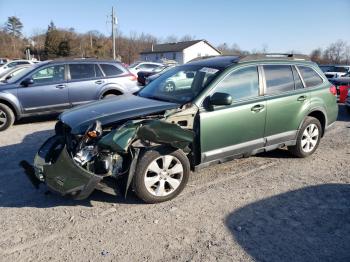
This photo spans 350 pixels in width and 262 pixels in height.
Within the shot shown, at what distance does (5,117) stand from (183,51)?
6206 cm

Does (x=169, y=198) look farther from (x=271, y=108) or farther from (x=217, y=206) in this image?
(x=271, y=108)

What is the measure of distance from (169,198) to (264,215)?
3.80 ft

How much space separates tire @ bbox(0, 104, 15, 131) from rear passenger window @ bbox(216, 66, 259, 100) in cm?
585

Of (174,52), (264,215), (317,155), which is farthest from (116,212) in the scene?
(174,52)

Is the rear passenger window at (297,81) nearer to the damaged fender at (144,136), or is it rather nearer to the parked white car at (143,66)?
the damaged fender at (144,136)

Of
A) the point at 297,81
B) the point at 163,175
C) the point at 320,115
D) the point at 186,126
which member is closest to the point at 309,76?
the point at 297,81

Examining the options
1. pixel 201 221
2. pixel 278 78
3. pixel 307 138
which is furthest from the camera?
pixel 307 138

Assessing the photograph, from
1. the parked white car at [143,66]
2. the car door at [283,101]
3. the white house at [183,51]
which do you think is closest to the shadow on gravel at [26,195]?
the car door at [283,101]

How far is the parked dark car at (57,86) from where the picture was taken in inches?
326

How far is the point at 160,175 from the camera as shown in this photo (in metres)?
4.07

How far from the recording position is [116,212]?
3.92 metres

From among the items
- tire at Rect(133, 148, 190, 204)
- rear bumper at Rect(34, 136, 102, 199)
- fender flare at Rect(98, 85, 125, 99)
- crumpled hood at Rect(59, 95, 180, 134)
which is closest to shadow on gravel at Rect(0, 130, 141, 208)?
tire at Rect(133, 148, 190, 204)

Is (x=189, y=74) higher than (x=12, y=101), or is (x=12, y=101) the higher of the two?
(x=189, y=74)

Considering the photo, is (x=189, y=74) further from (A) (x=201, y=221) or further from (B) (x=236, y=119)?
(A) (x=201, y=221)
